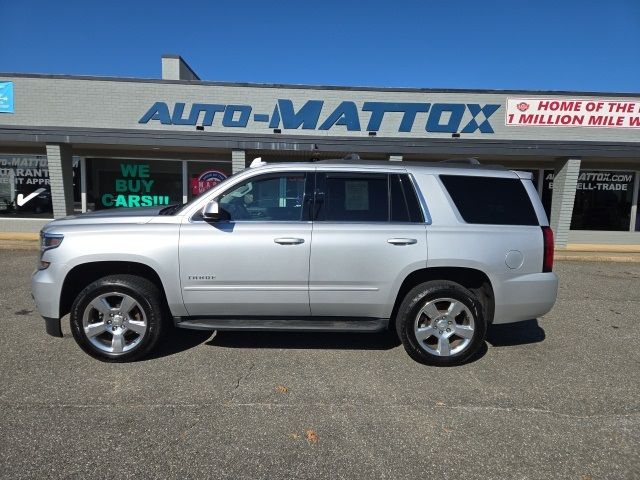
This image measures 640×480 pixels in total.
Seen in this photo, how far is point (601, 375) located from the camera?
4180 millimetres

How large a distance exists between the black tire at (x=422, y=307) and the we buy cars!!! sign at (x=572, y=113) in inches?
360

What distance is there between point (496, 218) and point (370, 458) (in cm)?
259

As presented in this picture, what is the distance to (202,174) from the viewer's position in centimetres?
1304

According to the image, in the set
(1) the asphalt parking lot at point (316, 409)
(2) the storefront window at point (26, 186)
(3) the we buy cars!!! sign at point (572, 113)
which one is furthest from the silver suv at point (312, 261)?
(2) the storefront window at point (26, 186)

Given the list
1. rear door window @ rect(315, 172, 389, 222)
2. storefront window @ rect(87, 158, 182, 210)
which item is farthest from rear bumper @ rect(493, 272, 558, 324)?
storefront window @ rect(87, 158, 182, 210)

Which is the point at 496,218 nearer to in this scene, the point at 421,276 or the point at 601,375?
the point at 421,276

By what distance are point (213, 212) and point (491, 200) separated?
8.70 ft

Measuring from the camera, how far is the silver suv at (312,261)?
4.09 meters

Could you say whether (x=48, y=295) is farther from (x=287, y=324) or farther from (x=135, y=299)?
(x=287, y=324)

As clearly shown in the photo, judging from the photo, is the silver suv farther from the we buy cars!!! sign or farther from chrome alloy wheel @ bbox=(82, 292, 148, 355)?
the we buy cars!!! sign

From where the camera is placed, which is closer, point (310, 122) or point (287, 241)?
point (287, 241)

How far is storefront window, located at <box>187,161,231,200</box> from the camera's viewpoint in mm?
13023

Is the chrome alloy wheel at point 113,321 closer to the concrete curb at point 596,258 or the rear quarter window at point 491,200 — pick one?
the rear quarter window at point 491,200

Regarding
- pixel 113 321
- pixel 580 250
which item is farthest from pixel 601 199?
pixel 113 321
